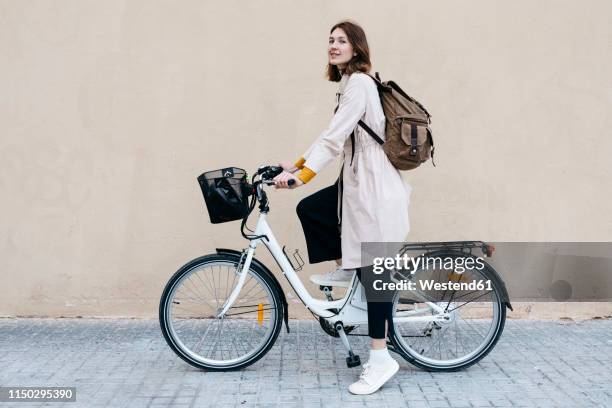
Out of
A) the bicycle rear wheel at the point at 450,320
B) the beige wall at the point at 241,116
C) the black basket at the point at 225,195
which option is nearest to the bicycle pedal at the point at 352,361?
the bicycle rear wheel at the point at 450,320

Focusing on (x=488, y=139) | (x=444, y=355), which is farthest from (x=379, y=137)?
(x=488, y=139)

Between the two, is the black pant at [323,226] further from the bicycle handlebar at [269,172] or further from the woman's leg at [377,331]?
the bicycle handlebar at [269,172]

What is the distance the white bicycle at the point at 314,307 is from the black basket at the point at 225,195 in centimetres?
12

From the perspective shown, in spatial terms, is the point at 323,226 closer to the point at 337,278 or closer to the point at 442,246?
the point at 337,278

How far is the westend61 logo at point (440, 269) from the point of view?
16.6 feet

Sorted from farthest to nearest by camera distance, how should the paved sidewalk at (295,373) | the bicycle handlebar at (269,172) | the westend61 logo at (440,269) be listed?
the westend61 logo at (440,269) → the bicycle handlebar at (269,172) → the paved sidewalk at (295,373)

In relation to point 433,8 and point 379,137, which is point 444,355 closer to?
point 379,137

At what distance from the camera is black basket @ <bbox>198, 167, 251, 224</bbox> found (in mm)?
4809

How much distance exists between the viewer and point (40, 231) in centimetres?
660

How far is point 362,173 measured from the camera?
4.86 meters

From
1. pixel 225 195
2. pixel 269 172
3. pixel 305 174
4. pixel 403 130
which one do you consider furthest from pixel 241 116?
pixel 403 130

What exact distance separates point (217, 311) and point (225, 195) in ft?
2.50

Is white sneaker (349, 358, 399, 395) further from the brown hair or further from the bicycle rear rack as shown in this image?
the brown hair

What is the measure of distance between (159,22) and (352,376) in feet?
10.2
